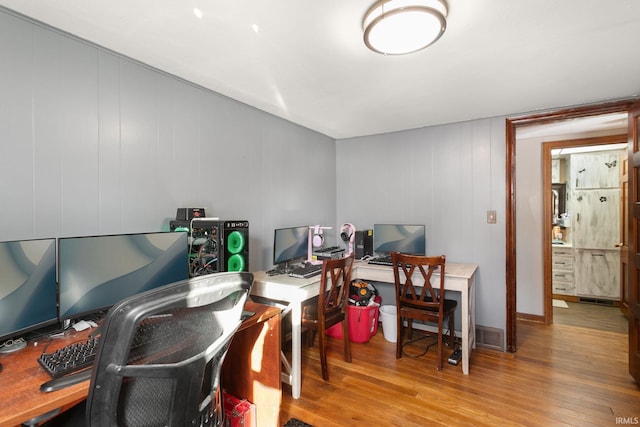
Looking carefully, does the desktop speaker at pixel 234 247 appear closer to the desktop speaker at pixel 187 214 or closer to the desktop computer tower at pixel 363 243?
the desktop speaker at pixel 187 214

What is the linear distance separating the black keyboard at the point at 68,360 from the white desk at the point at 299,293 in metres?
1.27

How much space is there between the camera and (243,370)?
202 centimetres

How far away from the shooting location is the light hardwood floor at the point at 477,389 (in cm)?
201

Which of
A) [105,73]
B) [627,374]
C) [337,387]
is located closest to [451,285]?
[337,387]

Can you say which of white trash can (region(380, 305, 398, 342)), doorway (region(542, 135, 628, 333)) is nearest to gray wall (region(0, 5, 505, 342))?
white trash can (region(380, 305, 398, 342))

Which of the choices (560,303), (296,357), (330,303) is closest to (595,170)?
(560,303)

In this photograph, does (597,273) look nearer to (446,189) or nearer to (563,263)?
(563,263)

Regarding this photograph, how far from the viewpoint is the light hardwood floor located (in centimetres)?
201

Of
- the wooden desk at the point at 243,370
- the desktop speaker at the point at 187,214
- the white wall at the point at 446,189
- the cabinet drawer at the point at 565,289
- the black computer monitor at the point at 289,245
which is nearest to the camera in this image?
the wooden desk at the point at 243,370

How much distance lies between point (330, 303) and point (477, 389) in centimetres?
124

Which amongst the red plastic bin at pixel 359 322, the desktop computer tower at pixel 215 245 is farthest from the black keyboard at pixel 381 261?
the desktop computer tower at pixel 215 245

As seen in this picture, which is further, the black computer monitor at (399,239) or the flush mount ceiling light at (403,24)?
Result: the black computer monitor at (399,239)

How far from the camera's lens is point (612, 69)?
210 centimetres

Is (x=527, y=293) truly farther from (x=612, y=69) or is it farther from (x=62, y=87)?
(x=62, y=87)
